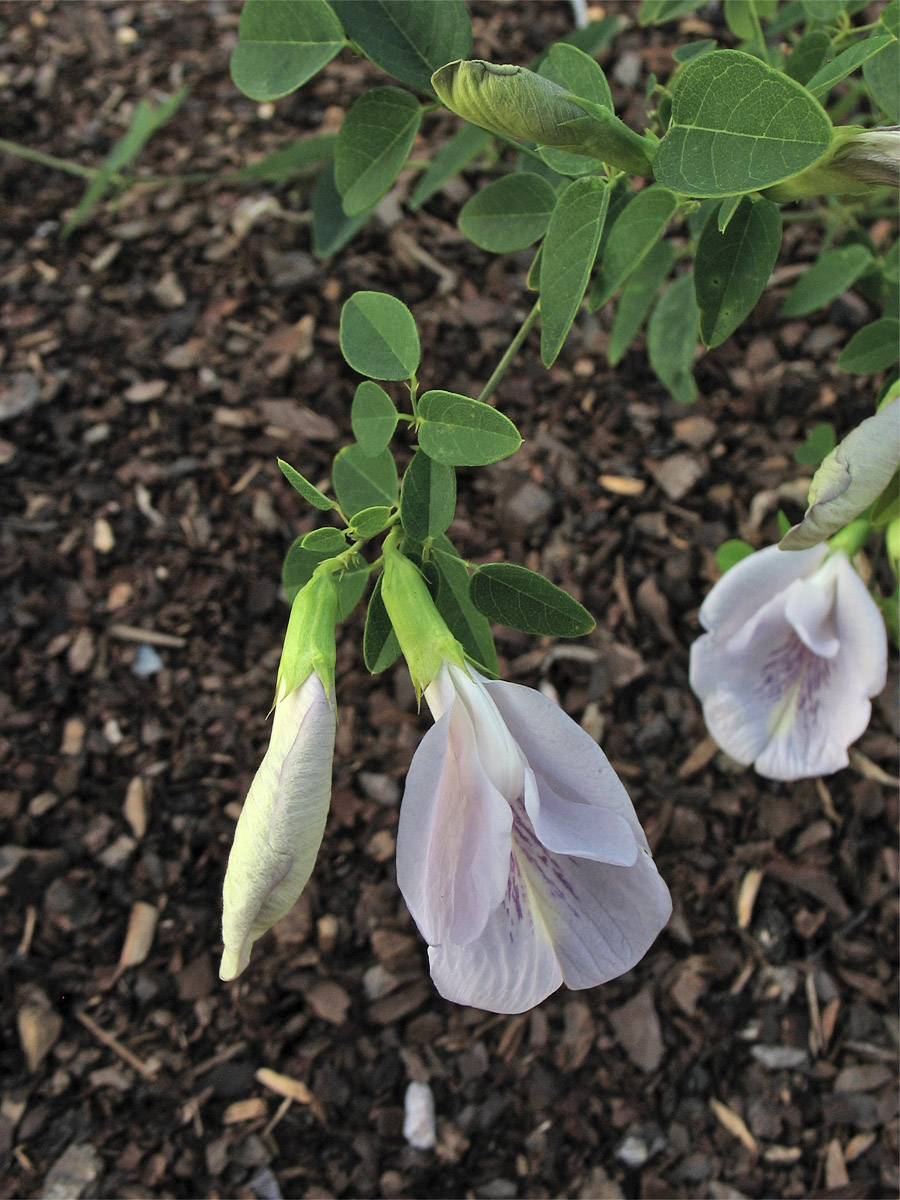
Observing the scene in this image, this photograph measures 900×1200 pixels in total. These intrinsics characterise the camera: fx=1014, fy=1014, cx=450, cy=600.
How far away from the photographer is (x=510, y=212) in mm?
994

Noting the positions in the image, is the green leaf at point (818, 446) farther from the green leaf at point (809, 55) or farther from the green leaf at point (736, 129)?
the green leaf at point (736, 129)

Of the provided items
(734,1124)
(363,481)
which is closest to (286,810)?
(363,481)

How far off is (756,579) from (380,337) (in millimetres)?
A: 462

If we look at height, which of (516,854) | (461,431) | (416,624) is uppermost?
(461,431)

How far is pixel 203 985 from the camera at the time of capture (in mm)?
1257

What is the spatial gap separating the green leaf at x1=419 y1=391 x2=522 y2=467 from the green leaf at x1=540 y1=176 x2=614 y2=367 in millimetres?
69

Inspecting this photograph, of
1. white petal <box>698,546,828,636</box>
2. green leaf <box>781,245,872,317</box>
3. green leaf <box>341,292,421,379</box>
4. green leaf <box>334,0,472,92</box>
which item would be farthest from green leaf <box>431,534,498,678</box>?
green leaf <box>781,245,872,317</box>

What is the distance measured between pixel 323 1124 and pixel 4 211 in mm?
1602

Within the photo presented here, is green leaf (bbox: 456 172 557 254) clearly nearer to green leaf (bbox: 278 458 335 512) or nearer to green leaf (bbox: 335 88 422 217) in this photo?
green leaf (bbox: 335 88 422 217)

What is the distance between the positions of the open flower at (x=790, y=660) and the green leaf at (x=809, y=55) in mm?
433

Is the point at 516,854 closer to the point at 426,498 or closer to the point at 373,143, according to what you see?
the point at 426,498

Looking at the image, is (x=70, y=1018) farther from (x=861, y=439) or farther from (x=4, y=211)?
(x=4, y=211)

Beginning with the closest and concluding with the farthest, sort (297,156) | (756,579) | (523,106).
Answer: (523,106) → (756,579) → (297,156)

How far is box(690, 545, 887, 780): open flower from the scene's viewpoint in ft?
3.23
